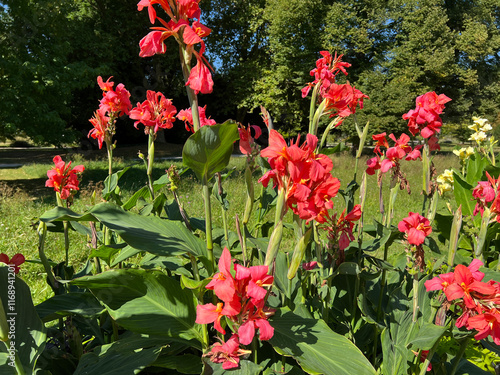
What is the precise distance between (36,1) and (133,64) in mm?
8808

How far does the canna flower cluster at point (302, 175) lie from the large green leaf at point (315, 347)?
33 centimetres

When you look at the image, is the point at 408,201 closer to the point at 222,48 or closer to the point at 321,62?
the point at 321,62

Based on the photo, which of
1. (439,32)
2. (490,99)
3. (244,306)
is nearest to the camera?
(244,306)

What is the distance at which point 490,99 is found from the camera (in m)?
16.5

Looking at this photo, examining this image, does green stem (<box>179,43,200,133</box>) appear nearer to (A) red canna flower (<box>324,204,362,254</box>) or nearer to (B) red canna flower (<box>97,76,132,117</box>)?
(A) red canna flower (<box>324,204,362,254</box>)

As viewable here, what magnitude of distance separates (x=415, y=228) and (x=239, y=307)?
0.62m

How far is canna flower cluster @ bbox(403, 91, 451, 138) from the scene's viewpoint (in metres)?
1.33

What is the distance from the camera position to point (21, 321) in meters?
0.89

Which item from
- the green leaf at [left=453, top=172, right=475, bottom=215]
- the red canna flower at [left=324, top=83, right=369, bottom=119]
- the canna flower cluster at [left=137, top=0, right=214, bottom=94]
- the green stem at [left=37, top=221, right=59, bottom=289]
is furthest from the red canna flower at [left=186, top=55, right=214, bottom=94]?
the green leaf at [left=453, top=172, right=475, bottom=215]

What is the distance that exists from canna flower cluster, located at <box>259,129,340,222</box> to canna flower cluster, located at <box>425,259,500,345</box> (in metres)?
0.34

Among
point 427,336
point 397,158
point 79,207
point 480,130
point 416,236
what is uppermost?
point 480,130

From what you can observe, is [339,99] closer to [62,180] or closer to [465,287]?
[465,287]

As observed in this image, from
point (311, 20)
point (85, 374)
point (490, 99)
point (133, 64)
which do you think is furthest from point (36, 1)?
point (490, 99)

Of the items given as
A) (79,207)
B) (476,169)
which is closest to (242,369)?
(476,169)
